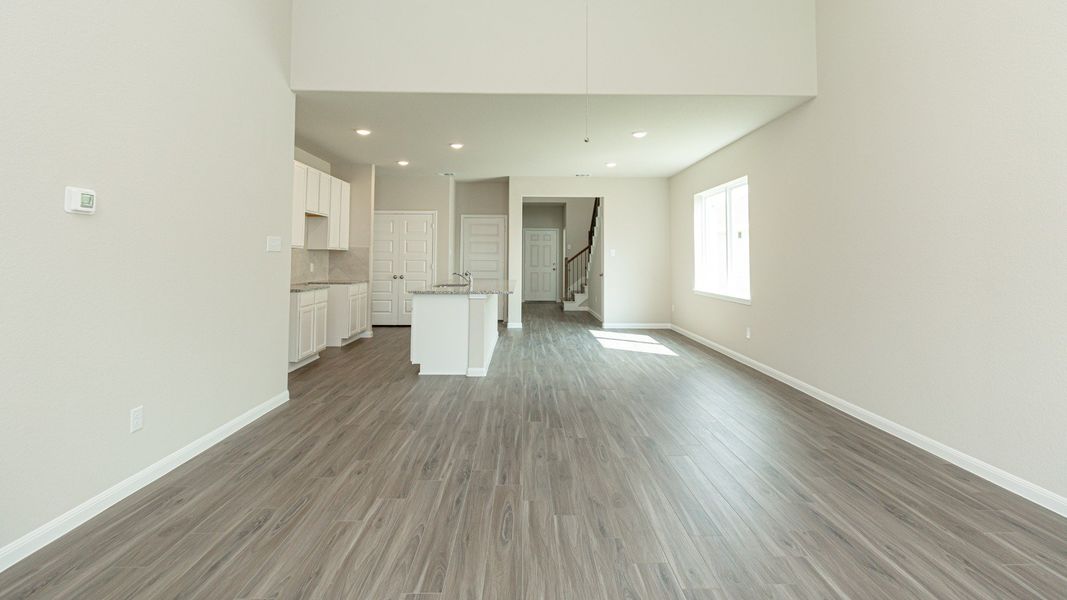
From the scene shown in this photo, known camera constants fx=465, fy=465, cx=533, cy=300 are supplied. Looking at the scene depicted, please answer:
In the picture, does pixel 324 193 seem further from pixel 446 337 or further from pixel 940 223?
pixel 940 223

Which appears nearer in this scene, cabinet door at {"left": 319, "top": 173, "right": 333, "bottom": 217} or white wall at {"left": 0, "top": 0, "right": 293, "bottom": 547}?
white wall at {"left": 0, "top": 0, "right": 293, "bottom": 547}

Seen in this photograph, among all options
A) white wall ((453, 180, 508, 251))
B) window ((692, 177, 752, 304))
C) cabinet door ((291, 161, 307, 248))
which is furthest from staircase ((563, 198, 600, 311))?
cabinet door ((291, 161, 307, 248))

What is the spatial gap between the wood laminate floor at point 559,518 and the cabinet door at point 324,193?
3330mm

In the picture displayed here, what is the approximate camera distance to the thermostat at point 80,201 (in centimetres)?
188

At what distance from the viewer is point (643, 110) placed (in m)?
4.37

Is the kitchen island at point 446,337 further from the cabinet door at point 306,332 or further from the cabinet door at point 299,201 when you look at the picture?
the cabinet door at point 299,201

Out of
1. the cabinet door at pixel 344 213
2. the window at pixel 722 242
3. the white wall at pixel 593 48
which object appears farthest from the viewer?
the cabinet door at pixel 344 213

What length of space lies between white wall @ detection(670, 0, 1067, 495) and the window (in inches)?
52.2

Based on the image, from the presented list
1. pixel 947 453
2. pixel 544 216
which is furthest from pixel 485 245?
pixel 947 453

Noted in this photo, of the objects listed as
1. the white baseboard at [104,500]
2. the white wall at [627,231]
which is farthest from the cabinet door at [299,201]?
the white wall at [627,231]

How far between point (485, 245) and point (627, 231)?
2.76 m

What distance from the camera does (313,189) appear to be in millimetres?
5695

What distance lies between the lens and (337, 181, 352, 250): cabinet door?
21.8ft

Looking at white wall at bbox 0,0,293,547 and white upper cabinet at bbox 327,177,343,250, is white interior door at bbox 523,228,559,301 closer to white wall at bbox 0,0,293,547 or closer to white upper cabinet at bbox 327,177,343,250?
white upper cabinet at bbox 327,177,343,250
